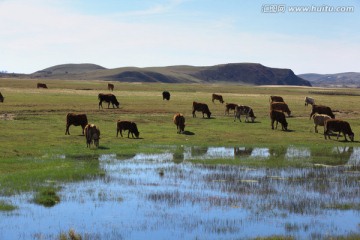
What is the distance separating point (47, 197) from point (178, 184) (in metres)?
4.40

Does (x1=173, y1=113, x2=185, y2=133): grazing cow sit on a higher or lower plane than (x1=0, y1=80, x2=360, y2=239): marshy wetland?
higher

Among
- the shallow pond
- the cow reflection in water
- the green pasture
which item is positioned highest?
the green pasture

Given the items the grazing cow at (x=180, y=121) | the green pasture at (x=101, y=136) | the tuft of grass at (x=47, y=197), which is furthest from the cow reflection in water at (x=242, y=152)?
the tuft of grass at (x=47, y=197)

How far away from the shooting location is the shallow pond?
11.8 metres

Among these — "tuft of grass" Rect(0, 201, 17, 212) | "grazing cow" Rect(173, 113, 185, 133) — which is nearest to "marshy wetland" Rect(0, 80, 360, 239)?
"tuft of grass" Rect(0, 201, 17, 212)

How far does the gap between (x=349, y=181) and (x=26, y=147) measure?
1403 centimetres

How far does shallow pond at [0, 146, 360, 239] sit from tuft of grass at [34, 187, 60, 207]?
22 centimetres

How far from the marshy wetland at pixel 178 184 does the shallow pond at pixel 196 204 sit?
0.03 m

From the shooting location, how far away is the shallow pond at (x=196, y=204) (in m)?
11.8

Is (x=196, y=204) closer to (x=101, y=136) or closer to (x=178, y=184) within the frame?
(x=178, y=184)

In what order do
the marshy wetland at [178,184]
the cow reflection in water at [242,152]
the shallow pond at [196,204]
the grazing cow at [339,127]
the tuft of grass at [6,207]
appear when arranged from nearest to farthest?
the shallow pond at [196,204], the marshy wetland at [178,184], the tuft of grass at [6,207], the cow reflection in water at [242,152], the grazing cow at [339,127]

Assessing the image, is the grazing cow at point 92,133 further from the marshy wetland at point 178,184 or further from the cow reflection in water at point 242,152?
the cow reflection in water at point 242,152

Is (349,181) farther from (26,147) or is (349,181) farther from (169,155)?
(26,147)

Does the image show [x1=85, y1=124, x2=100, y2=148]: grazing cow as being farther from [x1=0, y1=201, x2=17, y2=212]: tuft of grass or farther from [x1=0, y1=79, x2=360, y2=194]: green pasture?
[x1=0, y1=201, x2=17, y2=212]: tuft of grass
